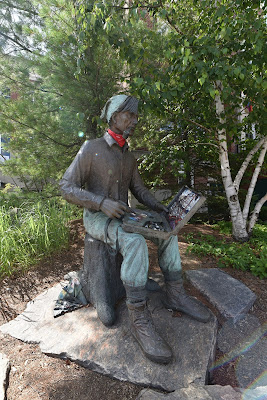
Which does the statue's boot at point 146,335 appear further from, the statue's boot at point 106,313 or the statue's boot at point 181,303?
the statue's boot at point 181,303

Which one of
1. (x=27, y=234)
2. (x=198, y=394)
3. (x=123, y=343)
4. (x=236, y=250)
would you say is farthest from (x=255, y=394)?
(x=27, y=234)

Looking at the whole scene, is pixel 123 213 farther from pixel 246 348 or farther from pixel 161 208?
pixel 246 348

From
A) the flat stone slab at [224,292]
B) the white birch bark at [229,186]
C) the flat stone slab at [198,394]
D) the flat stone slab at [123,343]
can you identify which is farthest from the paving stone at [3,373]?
the white birch bark at [229,186]

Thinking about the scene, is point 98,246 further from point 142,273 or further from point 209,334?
point 209,334

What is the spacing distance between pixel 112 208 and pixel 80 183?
0.43 m

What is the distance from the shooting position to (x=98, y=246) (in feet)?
7.47

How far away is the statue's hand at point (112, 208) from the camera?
1.95 m

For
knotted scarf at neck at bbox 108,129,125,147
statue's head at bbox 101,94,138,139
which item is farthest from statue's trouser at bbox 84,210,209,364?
statue's head at bbox 101,94,138,139

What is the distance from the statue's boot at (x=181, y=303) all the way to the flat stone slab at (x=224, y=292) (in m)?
0.41

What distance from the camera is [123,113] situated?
84.0 inches

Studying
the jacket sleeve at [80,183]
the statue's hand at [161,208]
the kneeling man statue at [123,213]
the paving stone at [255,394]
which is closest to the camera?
the paving stone at [255,394]

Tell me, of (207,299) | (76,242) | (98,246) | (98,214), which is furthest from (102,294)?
(76,242)

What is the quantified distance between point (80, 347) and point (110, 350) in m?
0.24

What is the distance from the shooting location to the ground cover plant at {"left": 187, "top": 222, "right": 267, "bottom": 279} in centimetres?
344
